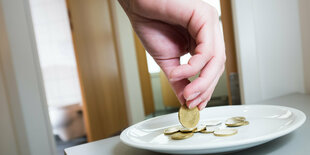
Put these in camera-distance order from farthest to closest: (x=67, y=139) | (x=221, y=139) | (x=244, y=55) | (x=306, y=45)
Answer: (x=67, y=139)
(x=244, y=55)
(x=306, y=45)
(x=221, y=139)

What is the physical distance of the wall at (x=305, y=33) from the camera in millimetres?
1033

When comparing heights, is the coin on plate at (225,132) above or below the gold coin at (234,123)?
above

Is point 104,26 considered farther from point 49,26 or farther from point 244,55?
point 244,55

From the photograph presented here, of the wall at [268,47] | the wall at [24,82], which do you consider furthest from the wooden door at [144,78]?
the wall at [268,47]

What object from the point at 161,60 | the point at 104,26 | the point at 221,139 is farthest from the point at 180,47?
the point at 104,26

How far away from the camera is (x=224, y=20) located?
56.8 inches

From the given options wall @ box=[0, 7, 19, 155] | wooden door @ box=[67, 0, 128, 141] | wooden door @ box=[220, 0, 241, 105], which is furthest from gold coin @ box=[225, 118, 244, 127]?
wooden door @ box=[67, 0, 128, 141]

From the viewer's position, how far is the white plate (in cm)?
35

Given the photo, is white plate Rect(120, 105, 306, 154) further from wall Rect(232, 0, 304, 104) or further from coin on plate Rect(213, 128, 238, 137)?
wall Rect(232, 0, 304, 104)

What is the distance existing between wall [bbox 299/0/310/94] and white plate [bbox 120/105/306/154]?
2.13 feet

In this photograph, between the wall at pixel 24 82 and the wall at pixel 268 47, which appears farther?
the wall at pixel 24 82

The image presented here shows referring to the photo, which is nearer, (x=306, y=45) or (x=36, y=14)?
(x=306, y=45)

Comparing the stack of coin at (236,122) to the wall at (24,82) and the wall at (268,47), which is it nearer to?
the wall at (268,47)

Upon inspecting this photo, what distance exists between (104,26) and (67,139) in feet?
4.74
